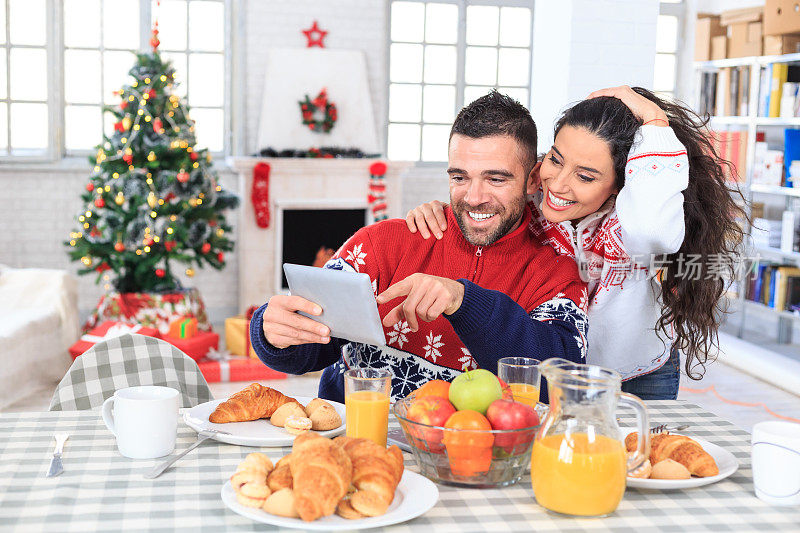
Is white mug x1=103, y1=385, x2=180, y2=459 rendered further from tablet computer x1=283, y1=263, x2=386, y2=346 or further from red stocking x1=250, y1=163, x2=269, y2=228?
red stocking x1=250, y1=163, x2=269, y2=228

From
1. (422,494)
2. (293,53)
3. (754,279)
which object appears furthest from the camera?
(293,53)

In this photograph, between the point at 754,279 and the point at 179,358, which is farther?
the point at 754,279

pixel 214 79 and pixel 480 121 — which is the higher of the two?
pixel 214 79

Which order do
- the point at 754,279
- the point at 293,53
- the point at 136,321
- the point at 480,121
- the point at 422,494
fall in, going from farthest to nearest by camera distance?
the point at 293,53 < the point at 754,279 < the point at 136,321 < the point at 480,121 < the point at 422,494

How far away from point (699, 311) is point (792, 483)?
83 centimetres

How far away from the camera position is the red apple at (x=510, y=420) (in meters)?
1.16

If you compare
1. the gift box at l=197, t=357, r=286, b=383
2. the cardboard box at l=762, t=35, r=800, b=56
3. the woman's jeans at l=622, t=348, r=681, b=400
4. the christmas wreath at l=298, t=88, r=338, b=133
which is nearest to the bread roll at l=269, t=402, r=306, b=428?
the woman's jeans at l=622, t=348, r=681, b=400

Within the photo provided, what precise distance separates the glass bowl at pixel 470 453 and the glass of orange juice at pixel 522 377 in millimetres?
144

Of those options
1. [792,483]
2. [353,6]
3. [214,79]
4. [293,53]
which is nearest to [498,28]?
[353,6]

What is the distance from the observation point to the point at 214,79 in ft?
18.9

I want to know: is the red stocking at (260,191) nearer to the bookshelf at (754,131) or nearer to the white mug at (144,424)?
the bookshelf at (754,131)

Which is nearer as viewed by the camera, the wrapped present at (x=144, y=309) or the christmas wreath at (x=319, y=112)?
the wrapped present at (x=144, y=309)

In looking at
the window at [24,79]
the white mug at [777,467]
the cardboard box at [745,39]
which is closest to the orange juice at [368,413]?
the white mug at [777,467]

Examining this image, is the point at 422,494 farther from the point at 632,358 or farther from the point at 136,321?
the point at 136,321
